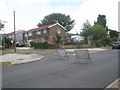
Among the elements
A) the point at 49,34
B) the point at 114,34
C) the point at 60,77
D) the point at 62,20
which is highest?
the point at 62,20

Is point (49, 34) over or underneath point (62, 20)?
underneath

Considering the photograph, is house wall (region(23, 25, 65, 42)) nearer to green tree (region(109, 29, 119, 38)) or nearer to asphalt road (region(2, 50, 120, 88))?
green tree (region(109, 29, 119, 38))

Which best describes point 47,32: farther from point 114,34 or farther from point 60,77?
point 60,77

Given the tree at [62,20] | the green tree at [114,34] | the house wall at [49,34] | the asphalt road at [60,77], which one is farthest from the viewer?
the tree at [62,20]

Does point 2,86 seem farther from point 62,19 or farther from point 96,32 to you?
point 62,19

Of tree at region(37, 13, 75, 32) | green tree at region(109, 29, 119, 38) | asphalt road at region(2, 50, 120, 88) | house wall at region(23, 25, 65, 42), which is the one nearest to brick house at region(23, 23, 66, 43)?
house wall at region(23, 25, 65, 42)

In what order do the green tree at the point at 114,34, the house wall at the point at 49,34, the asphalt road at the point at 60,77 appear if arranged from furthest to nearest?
the green tree at the point at 114,34
the house wall at the point at 49,34
the asphalt road at the point at 60,77

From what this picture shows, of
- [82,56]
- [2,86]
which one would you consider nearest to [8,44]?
[82,56]

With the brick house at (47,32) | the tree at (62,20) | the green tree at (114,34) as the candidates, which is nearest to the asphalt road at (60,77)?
the brick house at (47,32)

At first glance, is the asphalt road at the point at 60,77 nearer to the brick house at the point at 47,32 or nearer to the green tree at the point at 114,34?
the brick house at the point at 47,32

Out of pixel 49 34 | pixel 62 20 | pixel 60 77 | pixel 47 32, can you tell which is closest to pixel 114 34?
pixel 62 20

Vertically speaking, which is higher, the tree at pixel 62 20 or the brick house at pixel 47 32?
the tree at pixel 62 20

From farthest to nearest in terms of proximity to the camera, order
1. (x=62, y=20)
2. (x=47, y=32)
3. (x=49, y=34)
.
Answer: (x=62, y=20)
(x=47, y=32)
(x=49, y=34)

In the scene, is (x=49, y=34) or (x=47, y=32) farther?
(x=47, y=32)
